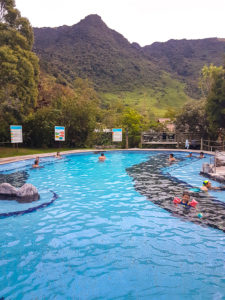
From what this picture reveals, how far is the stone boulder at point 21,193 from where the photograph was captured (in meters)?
8.41

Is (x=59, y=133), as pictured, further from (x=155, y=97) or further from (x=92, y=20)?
(x=92, y=20)

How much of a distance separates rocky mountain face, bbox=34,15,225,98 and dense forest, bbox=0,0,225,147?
0.37 metres

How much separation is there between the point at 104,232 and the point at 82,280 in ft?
6.32

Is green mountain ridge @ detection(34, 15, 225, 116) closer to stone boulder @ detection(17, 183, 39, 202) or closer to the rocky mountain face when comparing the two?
the rocky mountain face

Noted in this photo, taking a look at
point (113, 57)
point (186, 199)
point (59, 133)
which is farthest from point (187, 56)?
point (186, 199)

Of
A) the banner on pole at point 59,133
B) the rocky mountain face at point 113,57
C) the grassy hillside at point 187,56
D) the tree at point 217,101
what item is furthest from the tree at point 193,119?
the grassy hillside at point 187,56

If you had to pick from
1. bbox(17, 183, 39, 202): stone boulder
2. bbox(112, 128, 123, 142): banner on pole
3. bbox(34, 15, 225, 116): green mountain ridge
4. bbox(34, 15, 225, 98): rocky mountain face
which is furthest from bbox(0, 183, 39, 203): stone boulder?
bbox(34, 15, 225, 98): rocky mountain face

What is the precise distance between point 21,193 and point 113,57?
10036 centimetres

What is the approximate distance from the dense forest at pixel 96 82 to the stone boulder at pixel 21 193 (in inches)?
381

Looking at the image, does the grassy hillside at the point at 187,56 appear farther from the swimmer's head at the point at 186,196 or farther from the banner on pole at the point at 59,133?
the swimmer's head at the point at 186,196

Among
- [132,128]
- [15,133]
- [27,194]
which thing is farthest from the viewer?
[132,128]

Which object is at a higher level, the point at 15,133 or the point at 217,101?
the point at 217,101

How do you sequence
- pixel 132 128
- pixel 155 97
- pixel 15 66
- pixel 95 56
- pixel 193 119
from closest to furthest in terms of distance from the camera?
pixel 15 66 → pixel 193 119 → pixel 132 128 → pixel 155 97 → pixel 95 56

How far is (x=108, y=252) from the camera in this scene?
525cm
